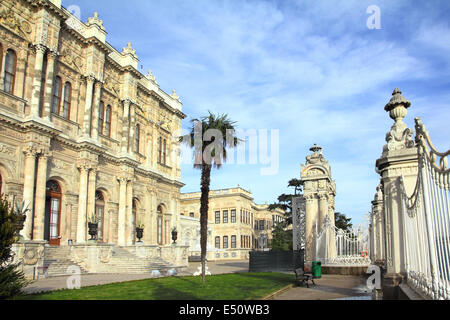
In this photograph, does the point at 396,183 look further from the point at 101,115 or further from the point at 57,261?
the point at 101,115

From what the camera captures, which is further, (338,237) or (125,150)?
(125,150)

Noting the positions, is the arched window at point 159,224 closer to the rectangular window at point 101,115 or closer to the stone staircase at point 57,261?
the rectangular window at point 101,115

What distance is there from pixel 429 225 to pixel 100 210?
23.6 m

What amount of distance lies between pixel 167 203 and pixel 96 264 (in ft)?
42.8

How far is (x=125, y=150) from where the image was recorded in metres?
27.6

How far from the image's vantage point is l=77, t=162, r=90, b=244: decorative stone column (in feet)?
74.4

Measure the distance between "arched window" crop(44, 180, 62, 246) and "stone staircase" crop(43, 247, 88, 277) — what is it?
1041 mm

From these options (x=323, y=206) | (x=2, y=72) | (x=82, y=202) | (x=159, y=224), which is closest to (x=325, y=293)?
(x=323, y=206)

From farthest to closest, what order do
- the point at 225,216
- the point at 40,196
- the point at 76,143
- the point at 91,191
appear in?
the point at 225,216 → the point at 91,191 → the point at 76,143 → the point at 40,196

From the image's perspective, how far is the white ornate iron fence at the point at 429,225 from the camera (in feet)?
14.5

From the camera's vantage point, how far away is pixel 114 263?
73.9 feet

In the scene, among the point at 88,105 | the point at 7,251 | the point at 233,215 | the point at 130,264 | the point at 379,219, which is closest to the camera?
the point at 7,251

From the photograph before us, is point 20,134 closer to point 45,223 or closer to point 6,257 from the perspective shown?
point 45,223
